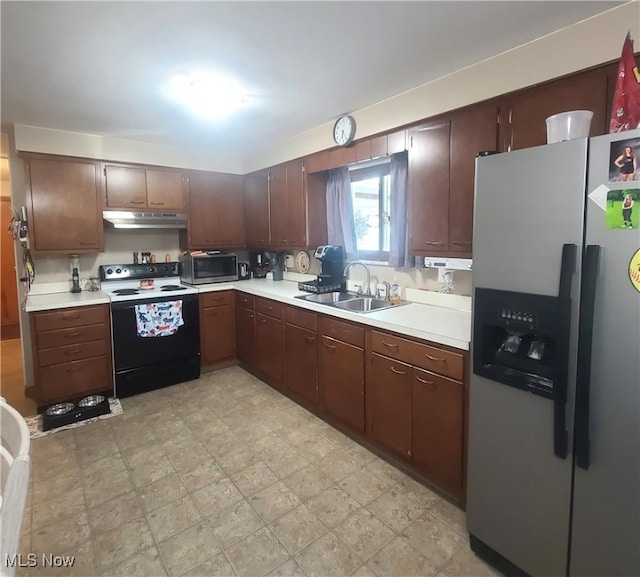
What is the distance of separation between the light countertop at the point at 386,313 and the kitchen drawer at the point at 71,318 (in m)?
0.05

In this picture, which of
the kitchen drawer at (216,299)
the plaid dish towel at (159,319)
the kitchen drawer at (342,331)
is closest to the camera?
the kitchen drawer at (342,331)

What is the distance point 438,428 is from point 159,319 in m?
2.65

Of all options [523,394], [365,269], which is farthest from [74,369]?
[523,394]

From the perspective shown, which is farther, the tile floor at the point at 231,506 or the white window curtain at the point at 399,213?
the white window curtain at the point at 399,213

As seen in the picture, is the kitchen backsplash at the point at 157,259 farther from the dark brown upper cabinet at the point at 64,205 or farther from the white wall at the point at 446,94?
the white wall at the point at 446,94

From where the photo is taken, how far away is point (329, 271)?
10.8ft

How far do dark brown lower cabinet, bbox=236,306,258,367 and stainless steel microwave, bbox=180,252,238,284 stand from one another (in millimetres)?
436

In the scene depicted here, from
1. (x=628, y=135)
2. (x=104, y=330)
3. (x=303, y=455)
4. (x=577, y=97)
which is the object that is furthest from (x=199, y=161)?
(x=628, y=135)

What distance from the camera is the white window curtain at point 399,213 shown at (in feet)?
9.20

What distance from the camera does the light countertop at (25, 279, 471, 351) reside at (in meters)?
1.97

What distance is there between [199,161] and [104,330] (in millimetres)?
2028

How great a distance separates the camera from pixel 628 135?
1.19 m

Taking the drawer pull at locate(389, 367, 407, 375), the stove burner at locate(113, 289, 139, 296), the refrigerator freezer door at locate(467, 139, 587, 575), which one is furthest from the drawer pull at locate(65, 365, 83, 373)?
the refrigerator freezer door at locate(467, 139, 587, 575)

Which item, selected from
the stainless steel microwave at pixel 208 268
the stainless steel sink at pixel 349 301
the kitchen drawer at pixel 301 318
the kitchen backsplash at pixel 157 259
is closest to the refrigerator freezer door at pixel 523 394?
the kitchen backsplash at pixel 157 259
